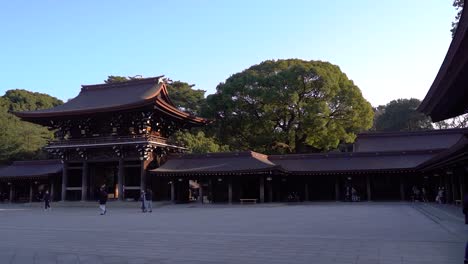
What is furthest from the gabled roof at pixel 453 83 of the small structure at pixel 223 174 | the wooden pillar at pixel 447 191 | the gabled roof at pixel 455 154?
the small structure at pixel 223 174

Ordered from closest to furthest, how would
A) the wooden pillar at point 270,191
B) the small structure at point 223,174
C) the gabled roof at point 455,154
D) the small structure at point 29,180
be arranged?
the gabled roof at point 455,154 → the small structure at point 223,174 → the wooden pillar at point 270,191 → the small structure at point 29,180

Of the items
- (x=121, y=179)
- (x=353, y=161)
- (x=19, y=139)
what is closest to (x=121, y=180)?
(x=121, y=179)

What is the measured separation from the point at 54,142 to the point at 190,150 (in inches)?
576

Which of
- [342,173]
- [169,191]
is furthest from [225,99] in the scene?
[342,173]

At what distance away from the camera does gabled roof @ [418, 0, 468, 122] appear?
5.93 m

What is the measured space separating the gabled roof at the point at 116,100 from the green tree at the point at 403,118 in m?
38.0

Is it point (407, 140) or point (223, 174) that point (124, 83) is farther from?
point (407, 140)

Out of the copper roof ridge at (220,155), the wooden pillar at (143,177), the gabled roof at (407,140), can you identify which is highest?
the gabled roof at (407,140)

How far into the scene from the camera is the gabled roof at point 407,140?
4059 centimetres

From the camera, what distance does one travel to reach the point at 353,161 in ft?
118

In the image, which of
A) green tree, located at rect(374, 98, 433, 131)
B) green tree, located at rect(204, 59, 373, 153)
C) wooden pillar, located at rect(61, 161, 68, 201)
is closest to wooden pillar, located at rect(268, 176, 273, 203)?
green tree, located at rect(204, 59, 373, 153)

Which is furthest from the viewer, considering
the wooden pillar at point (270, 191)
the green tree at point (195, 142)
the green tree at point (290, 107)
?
the green tree at point (195, 142)

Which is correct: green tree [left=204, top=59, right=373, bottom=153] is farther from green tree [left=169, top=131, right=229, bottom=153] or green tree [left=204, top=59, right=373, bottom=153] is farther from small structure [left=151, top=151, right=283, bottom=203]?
small structure [left=151, top=151, right=283, bottom=203]

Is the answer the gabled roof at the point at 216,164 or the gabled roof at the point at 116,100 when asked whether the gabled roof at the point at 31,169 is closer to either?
the gabled roof at the point at 116,100
